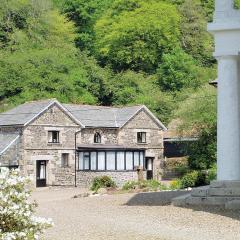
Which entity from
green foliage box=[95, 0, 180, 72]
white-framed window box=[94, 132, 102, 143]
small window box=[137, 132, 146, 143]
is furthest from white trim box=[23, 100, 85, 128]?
green foliage box=[95, 0, 180, 72]

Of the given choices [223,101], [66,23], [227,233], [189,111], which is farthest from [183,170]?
[66,23]

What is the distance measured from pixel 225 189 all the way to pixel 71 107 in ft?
118

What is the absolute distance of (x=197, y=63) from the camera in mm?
90500

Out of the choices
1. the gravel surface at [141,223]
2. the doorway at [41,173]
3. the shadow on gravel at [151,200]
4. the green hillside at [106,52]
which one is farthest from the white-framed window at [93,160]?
the gravel surface at [141,223]

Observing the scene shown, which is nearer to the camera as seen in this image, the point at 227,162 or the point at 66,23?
the point at 227,162

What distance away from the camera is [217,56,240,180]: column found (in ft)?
59.6

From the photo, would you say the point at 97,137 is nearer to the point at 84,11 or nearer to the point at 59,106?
the point at 59,106

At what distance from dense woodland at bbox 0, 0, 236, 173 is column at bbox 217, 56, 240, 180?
4843cm

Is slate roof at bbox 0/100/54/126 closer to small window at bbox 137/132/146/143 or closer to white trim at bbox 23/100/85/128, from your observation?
white trim at bbox 23/100/85/128

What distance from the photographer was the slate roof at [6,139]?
156ft

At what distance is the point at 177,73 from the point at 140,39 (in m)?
9.08

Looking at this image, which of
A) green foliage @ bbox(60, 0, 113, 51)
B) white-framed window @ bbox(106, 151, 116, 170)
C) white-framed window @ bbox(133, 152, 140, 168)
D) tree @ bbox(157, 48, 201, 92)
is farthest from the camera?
green foliage @ bbox(60, 0, 113, 51)

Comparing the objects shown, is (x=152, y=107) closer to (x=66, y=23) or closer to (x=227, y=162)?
(x=66, y=23)

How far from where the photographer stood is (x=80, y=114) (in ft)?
173
